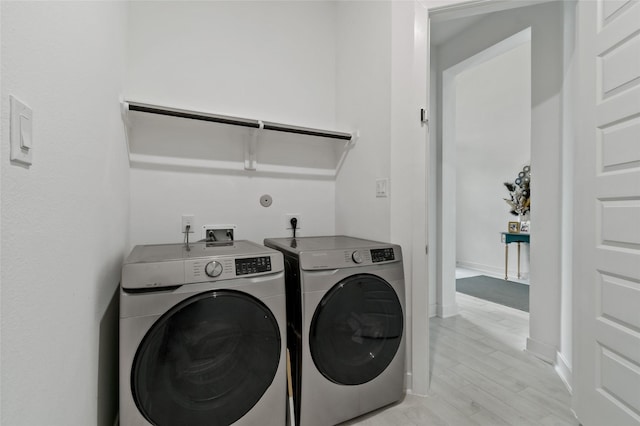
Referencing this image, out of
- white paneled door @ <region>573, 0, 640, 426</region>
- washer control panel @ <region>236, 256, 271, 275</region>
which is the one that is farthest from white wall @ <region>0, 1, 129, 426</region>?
white paneled door @ <region>573, 0, 640, 426</region>

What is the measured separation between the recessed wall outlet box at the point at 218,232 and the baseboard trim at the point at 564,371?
2284 millimetres

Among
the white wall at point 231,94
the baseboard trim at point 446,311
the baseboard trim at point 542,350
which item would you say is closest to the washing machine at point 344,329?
the white wall at point 231,94

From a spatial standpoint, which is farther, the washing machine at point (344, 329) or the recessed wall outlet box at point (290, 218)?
the recessed wall outlet box at point (290, 218)

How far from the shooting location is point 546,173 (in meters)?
2.07

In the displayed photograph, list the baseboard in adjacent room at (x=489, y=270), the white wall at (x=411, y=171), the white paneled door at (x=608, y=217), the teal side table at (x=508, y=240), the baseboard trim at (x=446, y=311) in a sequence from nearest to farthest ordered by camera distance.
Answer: the white paneled door at (x=608, y=217) → the white wall at (x=411, y=171) → the baseboard trim at (x=446, y=311) → the teal side table at (x=508, y=240) → the baseboard in adjacent room at (x=489, y=270)

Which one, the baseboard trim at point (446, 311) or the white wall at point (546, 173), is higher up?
the white wall at point (546, 173)

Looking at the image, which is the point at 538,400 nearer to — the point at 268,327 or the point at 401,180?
the point at 401,180

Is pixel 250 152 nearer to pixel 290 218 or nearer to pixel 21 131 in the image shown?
pixel 290 218

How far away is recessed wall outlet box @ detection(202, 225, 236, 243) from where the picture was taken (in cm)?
184

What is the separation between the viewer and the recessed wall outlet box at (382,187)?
175cm

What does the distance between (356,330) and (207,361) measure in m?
0.69

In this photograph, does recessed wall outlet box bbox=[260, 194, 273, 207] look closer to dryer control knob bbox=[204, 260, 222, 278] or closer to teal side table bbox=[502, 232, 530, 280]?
dryer control knob bbox=[204, 260, 222, 278]

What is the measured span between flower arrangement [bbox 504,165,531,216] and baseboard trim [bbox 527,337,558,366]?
8.77 feet

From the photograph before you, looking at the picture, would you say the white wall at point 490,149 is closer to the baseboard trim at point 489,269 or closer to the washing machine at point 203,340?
the baseboard trim at point 489,269
